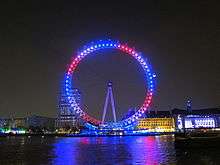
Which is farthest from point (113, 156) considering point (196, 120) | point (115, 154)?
A: point (196, 120)

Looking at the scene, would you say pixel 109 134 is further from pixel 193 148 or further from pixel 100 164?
pixel 100 164

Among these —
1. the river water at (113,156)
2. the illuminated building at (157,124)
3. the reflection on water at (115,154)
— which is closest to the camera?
the river water at (113,156)

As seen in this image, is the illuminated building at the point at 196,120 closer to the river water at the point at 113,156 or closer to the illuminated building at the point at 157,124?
the illuminated building at the point at 157,124

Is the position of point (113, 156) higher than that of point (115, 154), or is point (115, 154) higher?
point (115, 154)

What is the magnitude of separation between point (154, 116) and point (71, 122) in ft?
106

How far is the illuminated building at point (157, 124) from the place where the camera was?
177087 millimetres

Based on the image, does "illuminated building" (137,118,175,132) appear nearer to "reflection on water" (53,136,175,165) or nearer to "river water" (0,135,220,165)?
"reflection on water" (53,136,175,165)

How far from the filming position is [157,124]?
590ft

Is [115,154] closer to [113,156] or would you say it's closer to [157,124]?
[113,156]

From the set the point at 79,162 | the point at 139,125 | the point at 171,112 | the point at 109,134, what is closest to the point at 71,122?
the point at 139,125

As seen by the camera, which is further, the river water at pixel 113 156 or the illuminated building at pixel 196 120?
the illuminated building at pixel 196 120

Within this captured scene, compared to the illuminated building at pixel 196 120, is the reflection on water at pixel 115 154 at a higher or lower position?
lower

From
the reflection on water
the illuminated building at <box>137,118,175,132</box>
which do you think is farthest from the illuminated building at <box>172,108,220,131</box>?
the reflection on water

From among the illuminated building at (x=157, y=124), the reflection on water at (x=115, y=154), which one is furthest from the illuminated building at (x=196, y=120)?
the reflection on water at (x=115, y=154)
